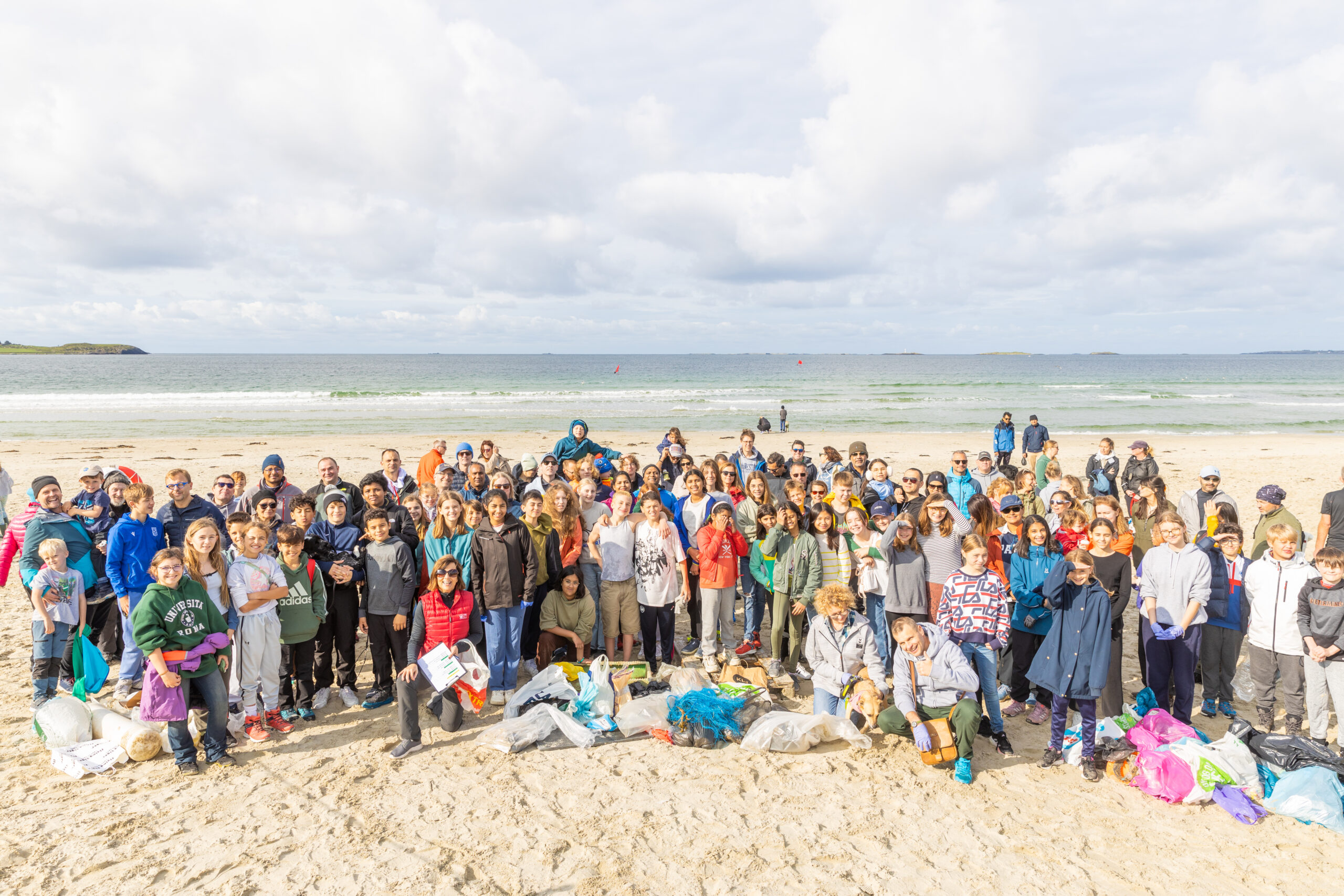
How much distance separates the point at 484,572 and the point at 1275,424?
3825 centimetres

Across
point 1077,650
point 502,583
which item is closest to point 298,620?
point 502,583

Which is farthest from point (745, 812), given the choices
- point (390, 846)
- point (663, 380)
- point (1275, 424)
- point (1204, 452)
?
point (663, 380)

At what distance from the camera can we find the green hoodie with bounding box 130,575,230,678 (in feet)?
14.4

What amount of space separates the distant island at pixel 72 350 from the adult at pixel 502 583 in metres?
185

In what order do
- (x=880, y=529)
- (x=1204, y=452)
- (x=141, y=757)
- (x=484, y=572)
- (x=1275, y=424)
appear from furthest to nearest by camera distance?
(x=1275, y=424)
(x=1204, y=452)
(x=880, y=529)
(x=484, y=572)
(x=141, y=757)

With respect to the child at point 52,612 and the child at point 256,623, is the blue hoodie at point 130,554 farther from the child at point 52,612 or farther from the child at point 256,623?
the child at point 256,623

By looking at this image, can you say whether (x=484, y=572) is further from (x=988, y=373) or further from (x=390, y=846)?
(x=988, y=373)

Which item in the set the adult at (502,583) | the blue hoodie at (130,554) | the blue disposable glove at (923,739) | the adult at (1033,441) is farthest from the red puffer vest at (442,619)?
the adult at (1033,441)

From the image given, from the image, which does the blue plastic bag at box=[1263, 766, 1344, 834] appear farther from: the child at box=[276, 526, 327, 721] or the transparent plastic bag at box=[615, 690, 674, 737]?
the child at box=[276, 526, 327, 721]

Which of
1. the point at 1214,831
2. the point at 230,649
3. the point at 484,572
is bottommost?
the point at 1214,831

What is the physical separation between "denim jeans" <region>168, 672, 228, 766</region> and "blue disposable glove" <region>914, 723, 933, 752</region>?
495 cm

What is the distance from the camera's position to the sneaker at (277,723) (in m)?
5.33

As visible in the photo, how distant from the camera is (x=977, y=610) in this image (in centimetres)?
500

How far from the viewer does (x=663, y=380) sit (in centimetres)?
7050
